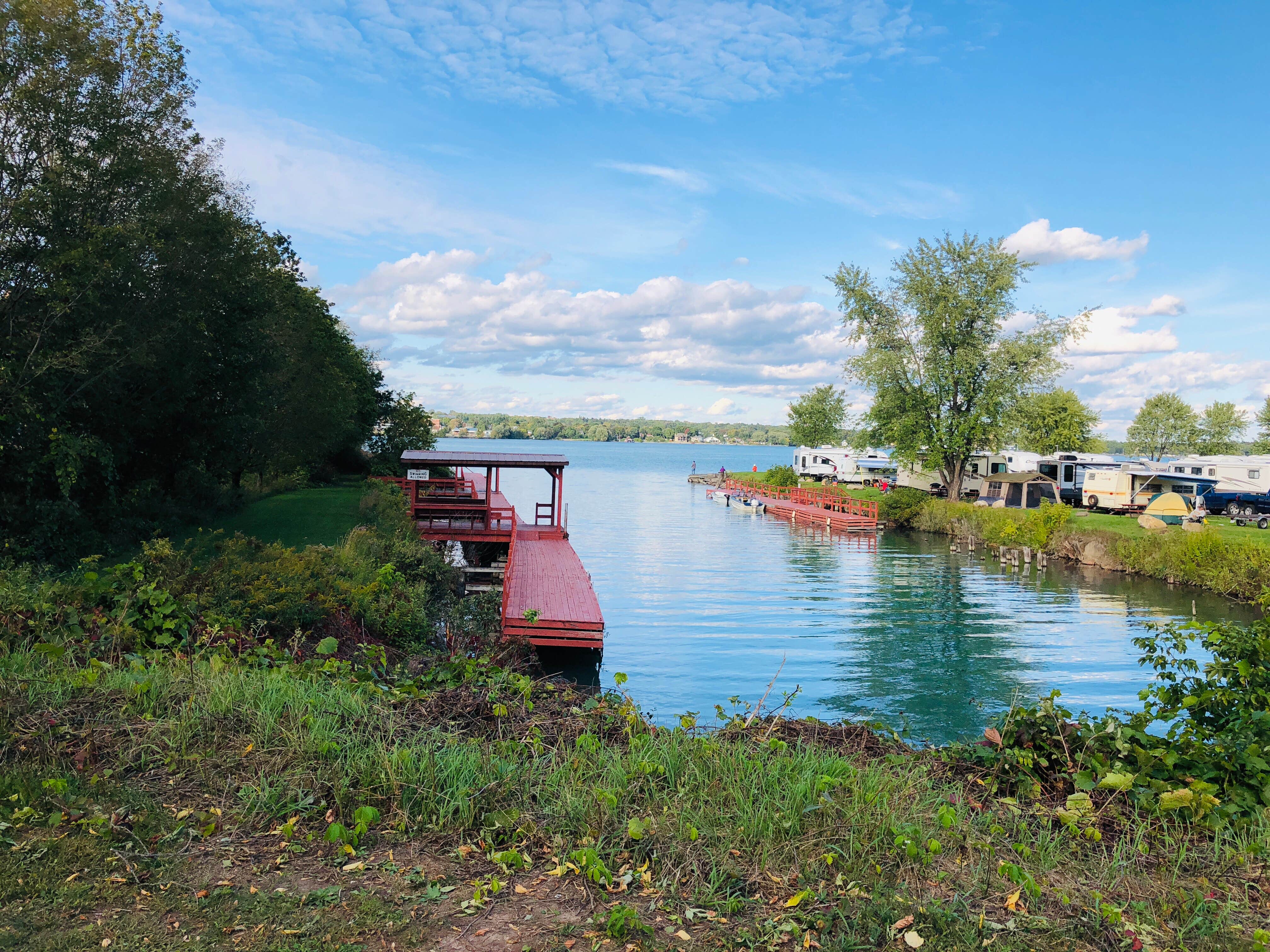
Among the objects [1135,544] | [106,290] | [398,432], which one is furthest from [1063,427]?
[106,290]

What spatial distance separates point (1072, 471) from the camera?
42250 mm

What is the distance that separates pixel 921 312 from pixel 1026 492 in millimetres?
10617

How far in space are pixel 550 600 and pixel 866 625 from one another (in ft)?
30.8

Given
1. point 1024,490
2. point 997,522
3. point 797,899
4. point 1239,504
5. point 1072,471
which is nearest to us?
point 797,899

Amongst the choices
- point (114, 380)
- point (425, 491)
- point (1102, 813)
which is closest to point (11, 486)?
point (114, 380)

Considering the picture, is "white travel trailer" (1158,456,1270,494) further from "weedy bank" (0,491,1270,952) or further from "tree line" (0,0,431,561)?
"tree line" (0,0,431,561)

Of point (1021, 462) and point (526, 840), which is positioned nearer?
point (526, 840)

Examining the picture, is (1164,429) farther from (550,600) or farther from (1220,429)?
(550,600)

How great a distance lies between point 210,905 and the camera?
3.92m

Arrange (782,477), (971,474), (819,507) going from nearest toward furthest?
(819,507) → (971,474) → (782,477)

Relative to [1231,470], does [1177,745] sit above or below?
below

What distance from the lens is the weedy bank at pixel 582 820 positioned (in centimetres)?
387

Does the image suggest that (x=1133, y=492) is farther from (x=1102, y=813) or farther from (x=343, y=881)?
(x=343, y=881)

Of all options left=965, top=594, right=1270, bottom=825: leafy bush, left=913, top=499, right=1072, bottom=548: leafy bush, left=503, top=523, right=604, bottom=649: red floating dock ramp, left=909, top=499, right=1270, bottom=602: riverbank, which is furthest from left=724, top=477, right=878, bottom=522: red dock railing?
left=965, top=594, right=1270, bottom=825: leafy bush
